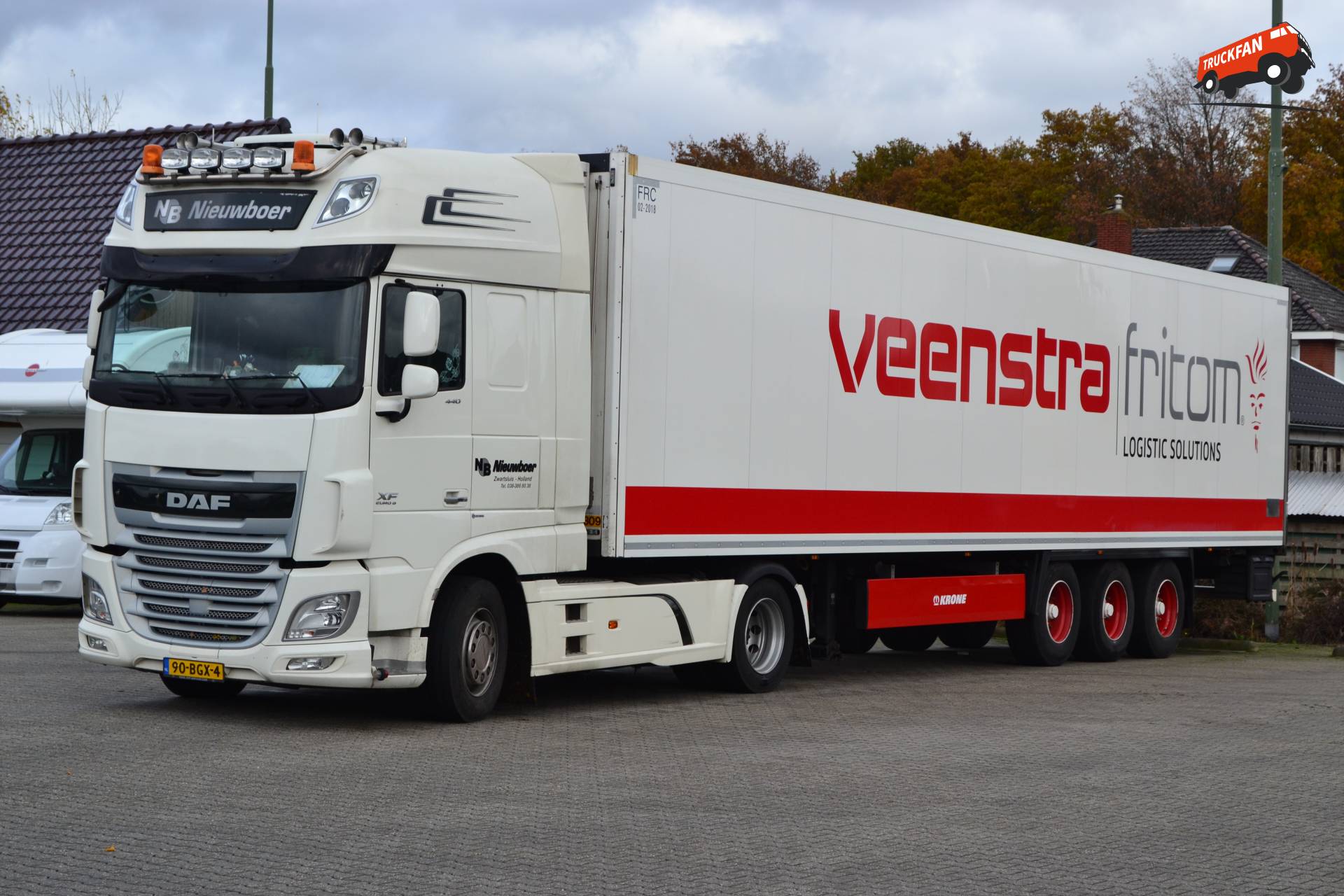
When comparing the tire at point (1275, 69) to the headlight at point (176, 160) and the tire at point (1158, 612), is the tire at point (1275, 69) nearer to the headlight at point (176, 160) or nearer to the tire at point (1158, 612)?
the tire at point (1158, 612)

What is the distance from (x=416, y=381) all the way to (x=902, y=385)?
17.3ft

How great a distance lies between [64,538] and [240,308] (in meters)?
8.86

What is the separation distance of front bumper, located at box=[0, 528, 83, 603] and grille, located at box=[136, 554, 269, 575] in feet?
26.7

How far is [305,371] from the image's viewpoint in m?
10.6

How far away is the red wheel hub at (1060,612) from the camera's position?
1709 cm

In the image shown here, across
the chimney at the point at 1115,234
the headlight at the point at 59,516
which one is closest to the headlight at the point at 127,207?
the headlight at the point at 59,516

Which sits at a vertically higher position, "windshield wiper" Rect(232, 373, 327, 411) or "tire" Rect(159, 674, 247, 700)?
"windshield wiper" Rect(232, 373, 327, 411)

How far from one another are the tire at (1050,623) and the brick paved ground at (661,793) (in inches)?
103

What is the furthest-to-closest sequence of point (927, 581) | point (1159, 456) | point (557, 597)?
1. point (1159, 456)
2. point (927, 581)
3. point (557, 597)

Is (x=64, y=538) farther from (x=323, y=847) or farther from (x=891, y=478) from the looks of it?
(x=323, y=847)

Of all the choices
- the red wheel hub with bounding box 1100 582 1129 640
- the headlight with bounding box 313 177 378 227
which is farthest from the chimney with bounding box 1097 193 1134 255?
the headlight with bounding box 313 177 378 227

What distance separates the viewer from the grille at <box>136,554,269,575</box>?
34.8ft

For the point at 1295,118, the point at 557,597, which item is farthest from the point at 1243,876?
the point at 1295,118

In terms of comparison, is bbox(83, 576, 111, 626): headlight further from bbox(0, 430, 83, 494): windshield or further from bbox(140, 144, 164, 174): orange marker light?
bbox(0, 430, 83, 494): windshield
